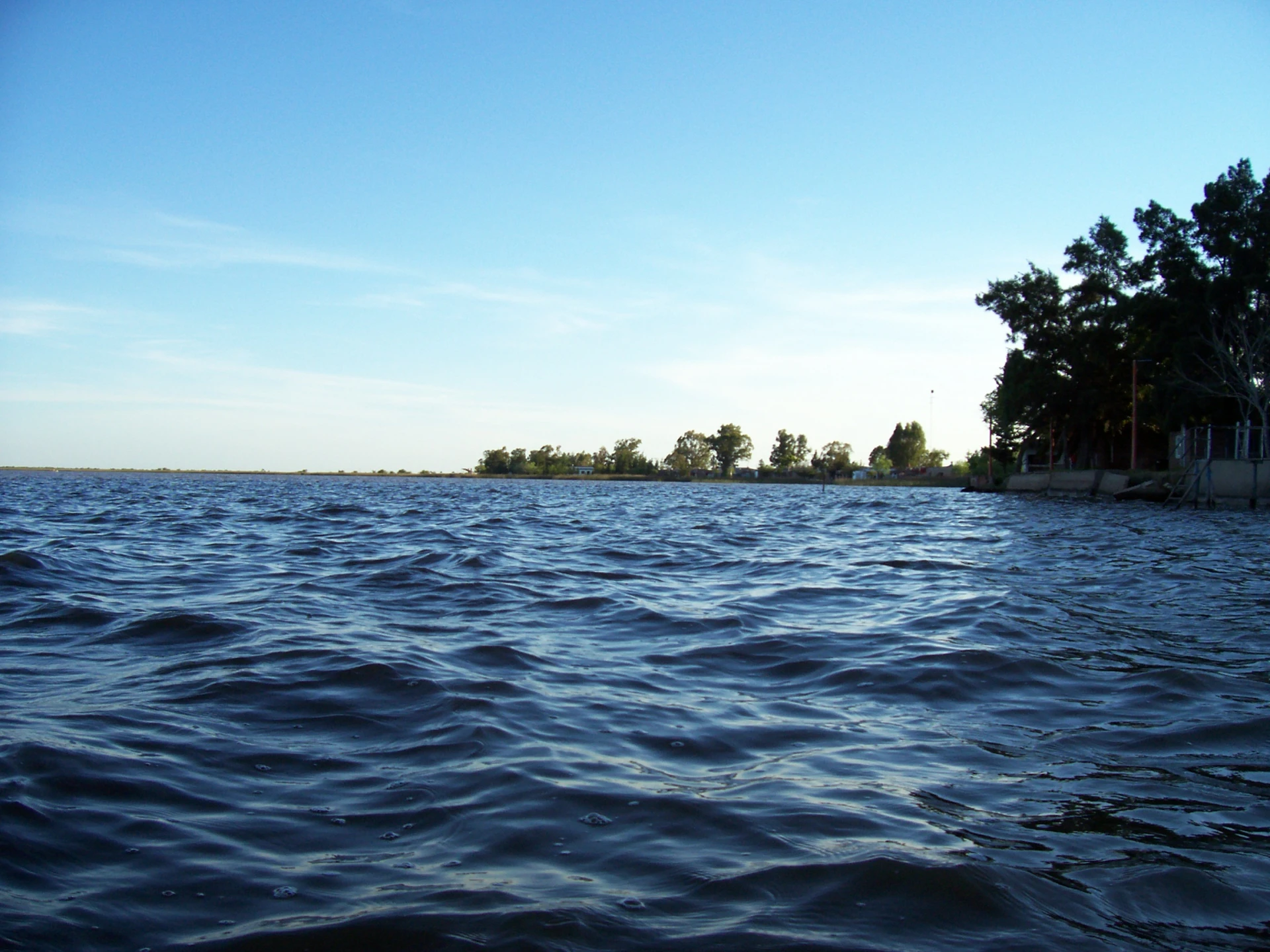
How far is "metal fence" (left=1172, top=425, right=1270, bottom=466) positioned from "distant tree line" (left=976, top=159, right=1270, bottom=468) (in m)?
0.88

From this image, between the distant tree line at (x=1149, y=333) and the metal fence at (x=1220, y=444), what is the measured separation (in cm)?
88

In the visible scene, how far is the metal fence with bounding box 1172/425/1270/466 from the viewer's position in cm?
3497

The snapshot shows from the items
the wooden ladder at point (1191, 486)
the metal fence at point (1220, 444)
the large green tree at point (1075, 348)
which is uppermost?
the large green tree at point (1075, 348)

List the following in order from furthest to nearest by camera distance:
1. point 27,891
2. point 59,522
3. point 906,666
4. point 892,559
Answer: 1. point 59,522
2. point 892,559
3. point 906,666
4. point 27,891

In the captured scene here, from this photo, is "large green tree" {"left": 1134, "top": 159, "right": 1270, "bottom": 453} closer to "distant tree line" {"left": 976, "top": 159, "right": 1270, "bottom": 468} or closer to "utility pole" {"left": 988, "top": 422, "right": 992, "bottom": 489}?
"distant tree line" {"left": 976, "top": 159, "right": 1270, "bottom": 468}

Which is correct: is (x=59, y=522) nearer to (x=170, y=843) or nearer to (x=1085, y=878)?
(x=170, y=843)

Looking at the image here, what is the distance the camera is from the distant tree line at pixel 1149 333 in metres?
40.1

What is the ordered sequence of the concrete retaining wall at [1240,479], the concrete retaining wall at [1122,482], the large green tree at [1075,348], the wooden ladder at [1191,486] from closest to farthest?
1. the concrete retaining wall at [1240,479]
2. the concrete retaining wall at [1122,482]
3. the wooden ladder at [1191,486]
4. the large green tree at [1075,348]

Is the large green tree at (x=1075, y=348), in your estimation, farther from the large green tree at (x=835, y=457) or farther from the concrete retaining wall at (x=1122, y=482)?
the large green tree at (x=835, y=457)

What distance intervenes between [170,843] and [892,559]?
12.7 metres

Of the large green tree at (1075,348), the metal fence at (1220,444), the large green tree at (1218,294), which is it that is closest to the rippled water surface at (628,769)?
the metal fence at (1220,444)

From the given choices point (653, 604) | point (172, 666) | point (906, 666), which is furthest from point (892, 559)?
point (172, 666)

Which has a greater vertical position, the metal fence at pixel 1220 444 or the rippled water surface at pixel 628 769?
the metal fence at pixel 1220 444

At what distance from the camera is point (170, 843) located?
321 centimetres
